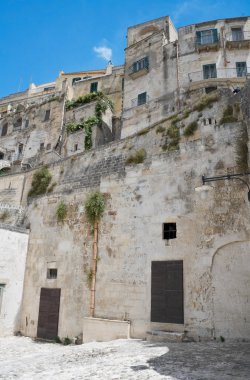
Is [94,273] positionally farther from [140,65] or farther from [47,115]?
[47,115]

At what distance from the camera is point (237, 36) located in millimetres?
24438

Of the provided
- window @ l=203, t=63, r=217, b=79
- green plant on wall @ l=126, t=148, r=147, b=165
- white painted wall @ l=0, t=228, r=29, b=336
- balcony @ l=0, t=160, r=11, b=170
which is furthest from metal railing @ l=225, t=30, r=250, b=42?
balcony @ l=0, t=160, r=11, b=170

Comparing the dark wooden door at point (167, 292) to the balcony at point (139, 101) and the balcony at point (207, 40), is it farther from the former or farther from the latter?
the balcony at point (207, 40)

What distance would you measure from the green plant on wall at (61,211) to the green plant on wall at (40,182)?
7952mm

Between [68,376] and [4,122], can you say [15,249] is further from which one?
[4,122]

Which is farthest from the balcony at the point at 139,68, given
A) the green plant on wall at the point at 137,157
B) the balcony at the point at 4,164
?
the balcony at the point at 4,164

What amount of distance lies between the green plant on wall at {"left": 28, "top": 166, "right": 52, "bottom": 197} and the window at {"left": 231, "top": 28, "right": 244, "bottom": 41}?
18596 millimetres

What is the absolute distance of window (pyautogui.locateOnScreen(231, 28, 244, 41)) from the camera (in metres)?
24.3

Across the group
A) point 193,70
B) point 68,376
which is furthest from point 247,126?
point 193,70

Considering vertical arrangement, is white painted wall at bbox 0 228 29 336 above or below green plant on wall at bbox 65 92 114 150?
below

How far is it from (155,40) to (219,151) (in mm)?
20186

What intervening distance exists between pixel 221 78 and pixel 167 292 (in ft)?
60.6

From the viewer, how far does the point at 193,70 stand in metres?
24.0

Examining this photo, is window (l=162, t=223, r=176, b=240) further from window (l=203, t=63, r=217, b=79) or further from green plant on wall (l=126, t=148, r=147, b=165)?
window (l=203, t=63, r=217, b=79)
